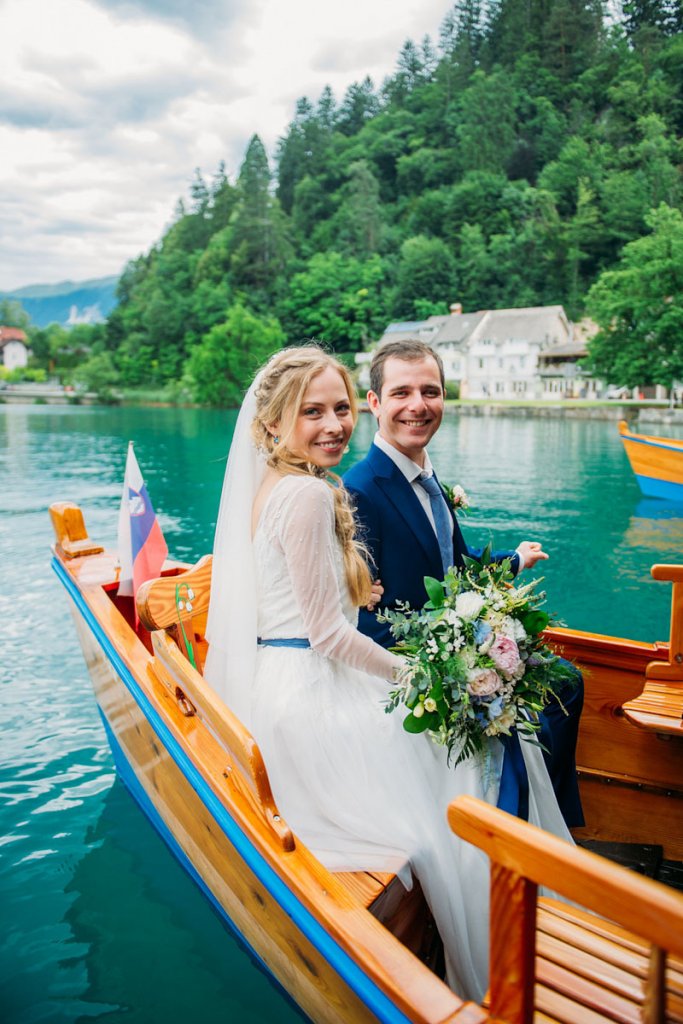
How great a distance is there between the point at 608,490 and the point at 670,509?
2.23m

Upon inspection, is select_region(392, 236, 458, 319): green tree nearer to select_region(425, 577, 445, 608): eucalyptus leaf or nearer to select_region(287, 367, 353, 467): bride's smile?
select_region(287, 367, 353, 467): bride's smile

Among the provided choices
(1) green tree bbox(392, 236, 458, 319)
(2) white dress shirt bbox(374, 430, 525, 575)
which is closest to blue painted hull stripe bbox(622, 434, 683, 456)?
(2) white dress shirt bbox(374, 430, 525, 575)

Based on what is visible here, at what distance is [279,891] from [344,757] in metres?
0.43

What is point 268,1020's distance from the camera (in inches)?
106

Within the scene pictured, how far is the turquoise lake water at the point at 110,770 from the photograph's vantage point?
2.89 m

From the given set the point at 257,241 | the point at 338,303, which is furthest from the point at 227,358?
the point at 257,241

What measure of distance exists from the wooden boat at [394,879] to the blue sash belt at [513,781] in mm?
329

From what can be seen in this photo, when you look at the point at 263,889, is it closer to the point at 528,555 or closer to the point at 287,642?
the point at 287,642

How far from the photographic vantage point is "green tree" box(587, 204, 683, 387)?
37.2 meters

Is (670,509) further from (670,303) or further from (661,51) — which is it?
(661,51)

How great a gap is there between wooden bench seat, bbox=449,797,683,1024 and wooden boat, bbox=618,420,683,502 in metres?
13.5

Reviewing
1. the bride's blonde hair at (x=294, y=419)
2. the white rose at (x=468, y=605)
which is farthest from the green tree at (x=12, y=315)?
the white rose at (x=468, y=605)

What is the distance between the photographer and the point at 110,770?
4512 millimetres

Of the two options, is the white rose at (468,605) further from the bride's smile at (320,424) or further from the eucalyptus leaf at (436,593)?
the bride's smile at (320,424)
